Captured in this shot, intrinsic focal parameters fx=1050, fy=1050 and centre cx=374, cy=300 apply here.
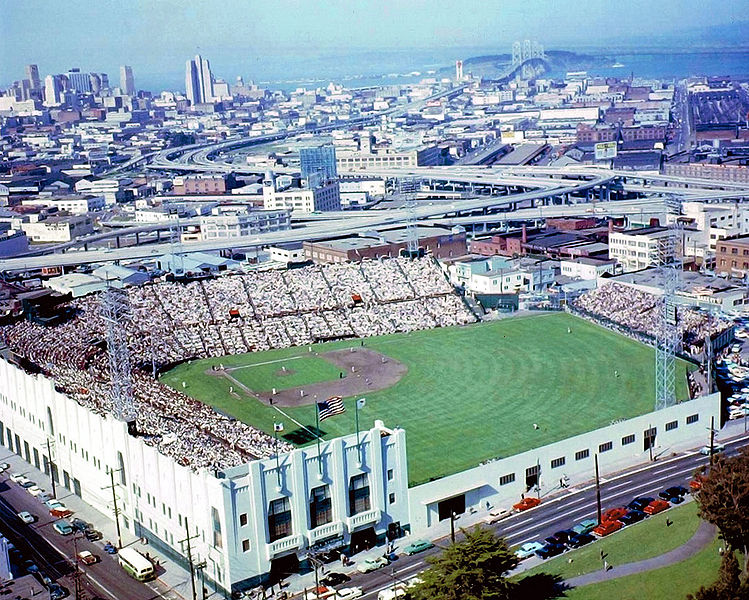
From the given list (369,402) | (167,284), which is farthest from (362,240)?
(369,402)

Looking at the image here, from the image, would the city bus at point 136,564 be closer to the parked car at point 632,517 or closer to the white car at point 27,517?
the white car at point 27,517

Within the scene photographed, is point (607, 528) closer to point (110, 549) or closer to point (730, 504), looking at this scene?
point (730, 504)

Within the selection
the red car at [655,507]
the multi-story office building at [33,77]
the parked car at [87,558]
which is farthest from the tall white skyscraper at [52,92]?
the red car at [655,507]

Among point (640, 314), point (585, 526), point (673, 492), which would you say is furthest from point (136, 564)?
point (640, 314)

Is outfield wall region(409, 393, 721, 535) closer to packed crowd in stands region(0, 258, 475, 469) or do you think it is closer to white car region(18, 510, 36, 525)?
packed crowd in stands region(0, 258, 475, 469)

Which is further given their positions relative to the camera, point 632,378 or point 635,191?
point 635,191

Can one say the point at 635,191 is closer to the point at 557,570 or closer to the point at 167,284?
the point at 167,284
